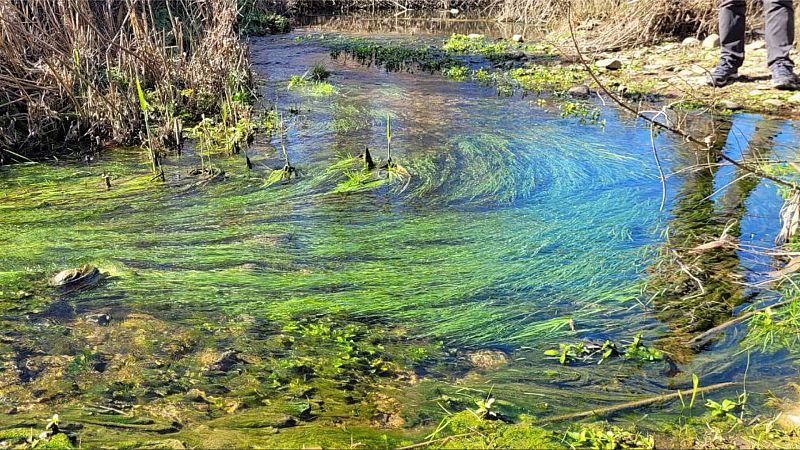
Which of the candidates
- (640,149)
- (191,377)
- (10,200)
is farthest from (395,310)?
(640,149)

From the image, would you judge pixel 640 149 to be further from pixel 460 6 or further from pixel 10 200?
pixel 460 6

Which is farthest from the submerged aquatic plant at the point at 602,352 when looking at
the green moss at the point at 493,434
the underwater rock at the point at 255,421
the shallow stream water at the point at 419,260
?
the underwater rock at the point at 255,421

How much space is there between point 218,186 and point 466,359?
9.12ft

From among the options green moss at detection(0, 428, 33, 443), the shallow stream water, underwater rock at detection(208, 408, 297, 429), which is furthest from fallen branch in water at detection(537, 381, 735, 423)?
green moss at detection(0, 428, 33, 443)

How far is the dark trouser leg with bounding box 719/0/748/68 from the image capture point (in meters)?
6.81

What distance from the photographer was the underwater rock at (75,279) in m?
3.28

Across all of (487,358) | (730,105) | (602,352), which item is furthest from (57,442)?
(730,105)

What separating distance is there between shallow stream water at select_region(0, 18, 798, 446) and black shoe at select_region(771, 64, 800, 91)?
2.78 ft

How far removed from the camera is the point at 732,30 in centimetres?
689

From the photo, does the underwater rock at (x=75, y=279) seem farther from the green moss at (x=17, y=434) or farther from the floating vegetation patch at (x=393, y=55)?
the floating vegetation patch at (x=393, y=55)

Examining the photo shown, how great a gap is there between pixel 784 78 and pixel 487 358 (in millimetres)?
5618

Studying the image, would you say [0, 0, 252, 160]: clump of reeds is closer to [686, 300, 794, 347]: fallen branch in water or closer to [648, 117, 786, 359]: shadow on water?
[648, 117, 786, 359]: shadow on water

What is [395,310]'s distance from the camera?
10.6 ft

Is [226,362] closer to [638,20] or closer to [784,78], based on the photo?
[784,78]
